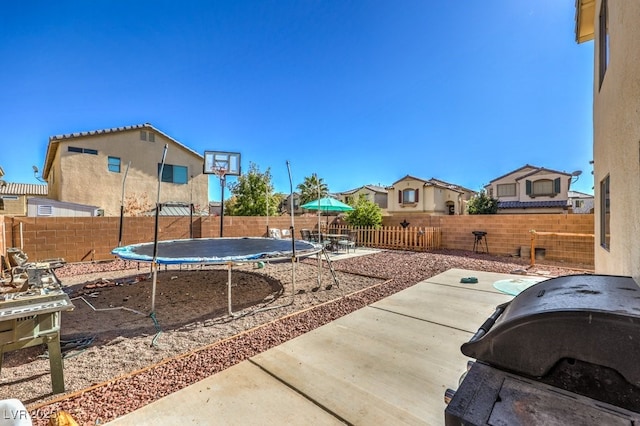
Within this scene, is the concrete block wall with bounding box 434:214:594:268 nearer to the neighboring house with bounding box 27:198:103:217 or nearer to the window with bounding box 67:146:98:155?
the neighboring house with bounding box 27:198:103:217

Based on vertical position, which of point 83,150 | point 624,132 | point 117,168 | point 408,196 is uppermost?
point 83,150

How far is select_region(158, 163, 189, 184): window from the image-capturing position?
16.8 metres

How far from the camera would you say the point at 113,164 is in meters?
15.5

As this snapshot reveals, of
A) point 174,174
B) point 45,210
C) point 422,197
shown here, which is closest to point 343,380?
point 45,210

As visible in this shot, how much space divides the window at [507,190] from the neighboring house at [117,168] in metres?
28.3

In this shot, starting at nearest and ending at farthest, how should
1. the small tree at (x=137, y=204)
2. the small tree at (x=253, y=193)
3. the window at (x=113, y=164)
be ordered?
the small tree at (x=137, y=204), the window at (x=113, y=164), the small tree at (x=253, y=193)

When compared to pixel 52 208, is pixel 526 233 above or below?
below

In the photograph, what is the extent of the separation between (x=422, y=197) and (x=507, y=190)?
9.09 m

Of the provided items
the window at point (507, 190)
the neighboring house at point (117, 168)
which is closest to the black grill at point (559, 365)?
the neighboring house at point (117, 168)

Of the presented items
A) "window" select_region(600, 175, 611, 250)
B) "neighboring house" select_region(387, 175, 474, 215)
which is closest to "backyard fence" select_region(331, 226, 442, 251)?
"window" select_region(600, 175, 611, 250)

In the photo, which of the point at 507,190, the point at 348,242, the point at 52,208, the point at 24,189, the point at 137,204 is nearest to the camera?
the point at 348,242

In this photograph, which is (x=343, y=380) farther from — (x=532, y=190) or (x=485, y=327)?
(x=532, y=190)

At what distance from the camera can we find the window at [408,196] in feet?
86.8

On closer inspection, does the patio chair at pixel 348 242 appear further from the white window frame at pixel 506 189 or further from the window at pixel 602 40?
the white window frame at pixel 506 189
